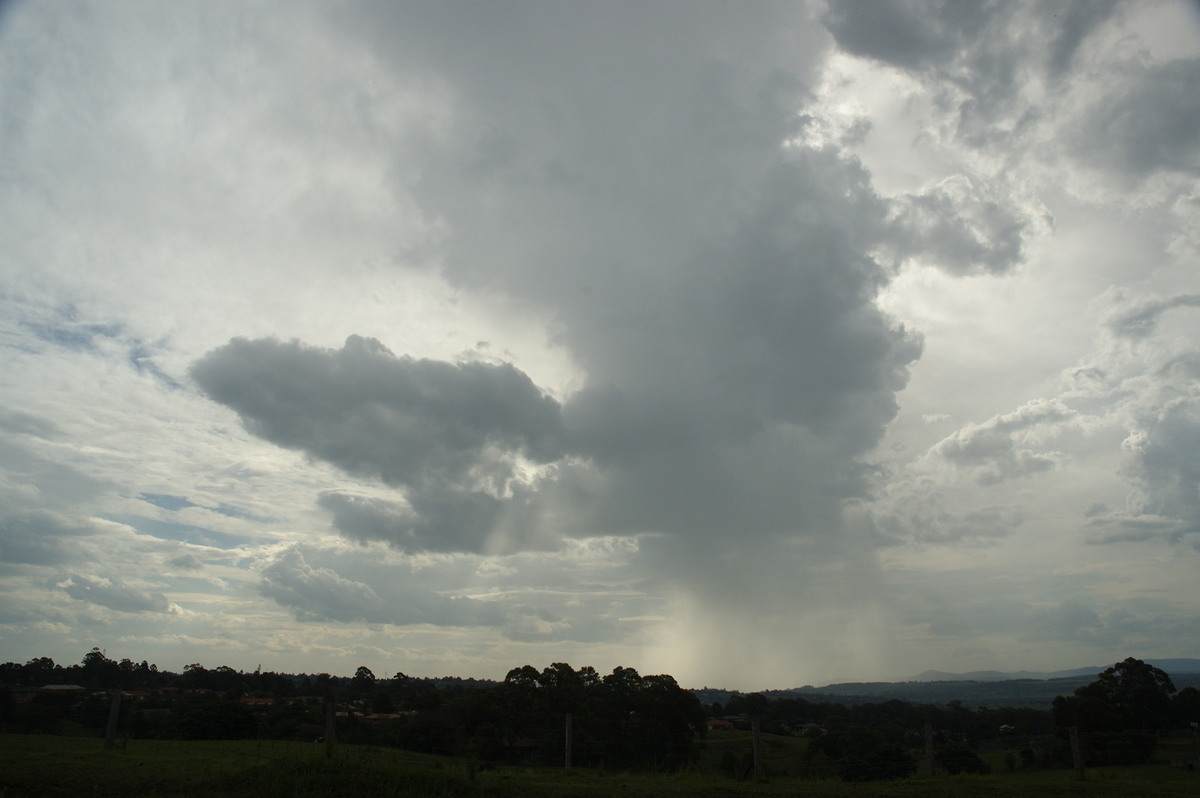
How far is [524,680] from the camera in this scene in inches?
1551

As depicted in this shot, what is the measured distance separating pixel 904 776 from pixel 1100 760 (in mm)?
A: 10844

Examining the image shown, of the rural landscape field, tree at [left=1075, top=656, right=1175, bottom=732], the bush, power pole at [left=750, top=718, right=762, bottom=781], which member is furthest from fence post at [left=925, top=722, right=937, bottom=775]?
tree at [left=1075, top=656, right=1175, bottom=732]

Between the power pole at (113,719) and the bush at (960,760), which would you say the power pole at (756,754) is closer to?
the bush at (960,760)

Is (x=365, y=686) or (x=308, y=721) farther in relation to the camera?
(x=365, y=686)

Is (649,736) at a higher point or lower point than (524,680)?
lower

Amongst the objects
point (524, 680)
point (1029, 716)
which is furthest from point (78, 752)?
point (1029, 716)

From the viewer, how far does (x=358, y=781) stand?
Answer: 14.4 metres

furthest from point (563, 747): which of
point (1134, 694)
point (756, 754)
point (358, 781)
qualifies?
point (1134, 694)

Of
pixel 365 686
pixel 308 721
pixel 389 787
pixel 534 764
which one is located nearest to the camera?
pixel 389 787

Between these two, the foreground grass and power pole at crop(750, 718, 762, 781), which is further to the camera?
power pole at crop(750, 718, 762, 781)

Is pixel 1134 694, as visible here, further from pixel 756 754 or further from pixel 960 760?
pixel 756 754

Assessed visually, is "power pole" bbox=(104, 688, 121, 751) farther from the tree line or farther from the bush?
the bush

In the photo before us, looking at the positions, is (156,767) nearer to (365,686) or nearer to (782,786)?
(782,786)

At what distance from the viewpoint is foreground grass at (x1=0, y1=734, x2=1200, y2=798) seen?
14484 millimetres
